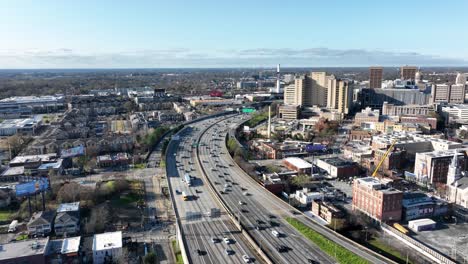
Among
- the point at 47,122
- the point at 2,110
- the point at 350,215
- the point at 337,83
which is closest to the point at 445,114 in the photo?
the point at 337,83

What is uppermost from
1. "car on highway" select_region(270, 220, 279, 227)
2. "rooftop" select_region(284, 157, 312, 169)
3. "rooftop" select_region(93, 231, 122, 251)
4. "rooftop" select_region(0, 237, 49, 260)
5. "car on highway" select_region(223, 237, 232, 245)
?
"rooftop" select_region(0, 237, 49, 260)

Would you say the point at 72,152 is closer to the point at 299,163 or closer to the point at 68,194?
the point at 68,194

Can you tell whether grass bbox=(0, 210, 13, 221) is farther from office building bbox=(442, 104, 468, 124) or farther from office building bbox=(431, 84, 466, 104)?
office building bbox=(431, 84, 466, 104)

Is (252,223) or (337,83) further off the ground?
(337,83)

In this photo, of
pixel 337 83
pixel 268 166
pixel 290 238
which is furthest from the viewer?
pixel 337 83

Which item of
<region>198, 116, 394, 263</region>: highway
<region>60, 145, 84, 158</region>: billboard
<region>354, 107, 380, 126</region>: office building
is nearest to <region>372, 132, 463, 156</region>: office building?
<region>354, 107, 380, 126</region>: office building

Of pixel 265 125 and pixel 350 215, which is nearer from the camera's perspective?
pixel 350 215

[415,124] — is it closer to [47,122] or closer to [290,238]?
[290,238]
